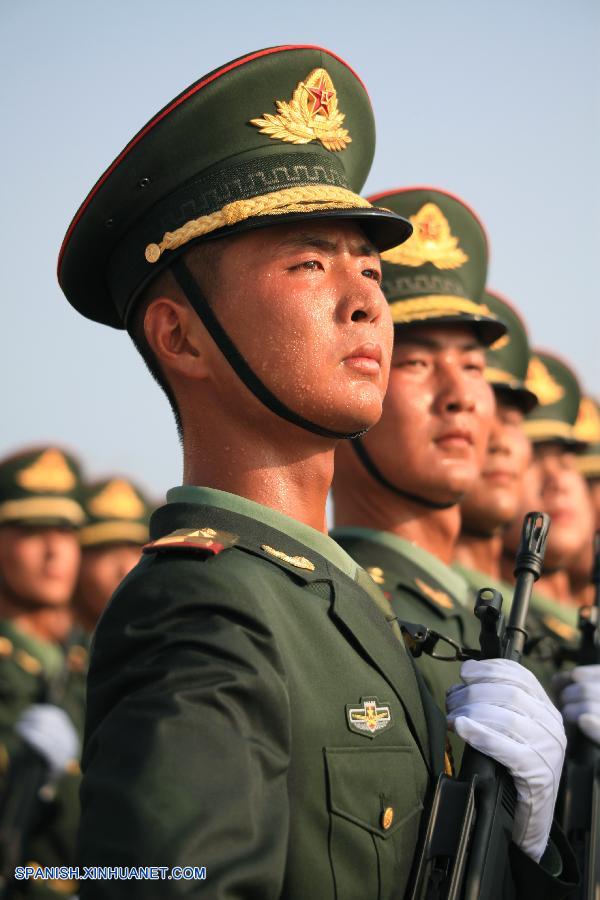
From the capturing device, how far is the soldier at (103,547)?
12242 mm

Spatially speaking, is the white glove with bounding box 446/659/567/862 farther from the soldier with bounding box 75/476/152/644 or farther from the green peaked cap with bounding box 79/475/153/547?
the green peaked cap with bounding box 79/475/153/547

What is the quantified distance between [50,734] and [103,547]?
8.50 feet

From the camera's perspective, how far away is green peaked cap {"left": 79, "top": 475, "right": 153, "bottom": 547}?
12.4 metres

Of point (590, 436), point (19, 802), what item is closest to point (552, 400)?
point (590, 436)

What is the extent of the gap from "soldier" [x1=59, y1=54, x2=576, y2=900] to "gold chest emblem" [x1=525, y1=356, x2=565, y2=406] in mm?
5287

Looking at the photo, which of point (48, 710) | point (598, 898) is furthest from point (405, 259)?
point (48, 710)

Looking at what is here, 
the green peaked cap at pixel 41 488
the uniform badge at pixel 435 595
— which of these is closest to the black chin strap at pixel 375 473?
the uniform badge at pixel 435 595

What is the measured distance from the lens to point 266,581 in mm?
3227

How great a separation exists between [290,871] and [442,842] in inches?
18.8

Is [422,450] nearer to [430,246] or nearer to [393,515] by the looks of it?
[393,515]

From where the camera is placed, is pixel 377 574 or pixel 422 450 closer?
pixel 377 574

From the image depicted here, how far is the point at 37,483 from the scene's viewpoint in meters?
11.6

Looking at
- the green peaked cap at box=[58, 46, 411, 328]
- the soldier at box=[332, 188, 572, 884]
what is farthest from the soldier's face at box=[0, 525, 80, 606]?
the green peaked cap at box=[58, 46, 411, 328]

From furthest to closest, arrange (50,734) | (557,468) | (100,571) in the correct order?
(100,571) < (50,734) < (557,468)
